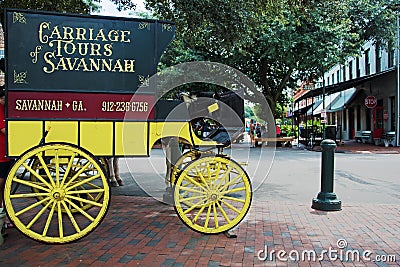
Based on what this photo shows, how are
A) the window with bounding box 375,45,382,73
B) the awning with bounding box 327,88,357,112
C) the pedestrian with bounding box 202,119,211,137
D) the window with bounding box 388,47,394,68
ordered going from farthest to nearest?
the awning with bounding box 327,88,357,112 < the window with bounding box 375,45,382,73 < the window with bounding box 388,47,394,68 < the pedestrian with bounding box 202,119,211,137

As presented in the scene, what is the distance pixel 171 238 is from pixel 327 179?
3195mm

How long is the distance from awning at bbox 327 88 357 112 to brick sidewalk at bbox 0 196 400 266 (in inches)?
1043

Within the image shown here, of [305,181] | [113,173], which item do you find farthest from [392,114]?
[113,173]

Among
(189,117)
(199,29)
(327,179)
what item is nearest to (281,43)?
(199,29)

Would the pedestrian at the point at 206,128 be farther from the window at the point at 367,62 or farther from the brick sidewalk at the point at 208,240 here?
the window at the point at 367,62

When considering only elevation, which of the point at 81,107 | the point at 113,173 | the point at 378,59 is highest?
the point at 378,59

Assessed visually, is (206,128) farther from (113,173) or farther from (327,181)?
(113,173)

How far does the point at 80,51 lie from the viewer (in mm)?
4820

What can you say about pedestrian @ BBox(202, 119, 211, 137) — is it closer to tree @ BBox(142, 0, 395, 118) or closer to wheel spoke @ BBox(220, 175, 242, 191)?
wheel spoke @ BBox(220, 175, 242, 191)

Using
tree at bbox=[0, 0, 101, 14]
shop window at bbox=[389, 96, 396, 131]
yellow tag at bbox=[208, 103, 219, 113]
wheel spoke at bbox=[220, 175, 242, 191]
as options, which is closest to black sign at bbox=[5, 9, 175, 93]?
yellow tag at bbox=[208, 103, 219, 113]

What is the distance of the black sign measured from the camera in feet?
15.3

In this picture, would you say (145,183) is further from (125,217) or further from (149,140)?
(149,140)

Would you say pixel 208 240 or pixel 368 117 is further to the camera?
pixel 368 117

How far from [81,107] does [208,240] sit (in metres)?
2.16
